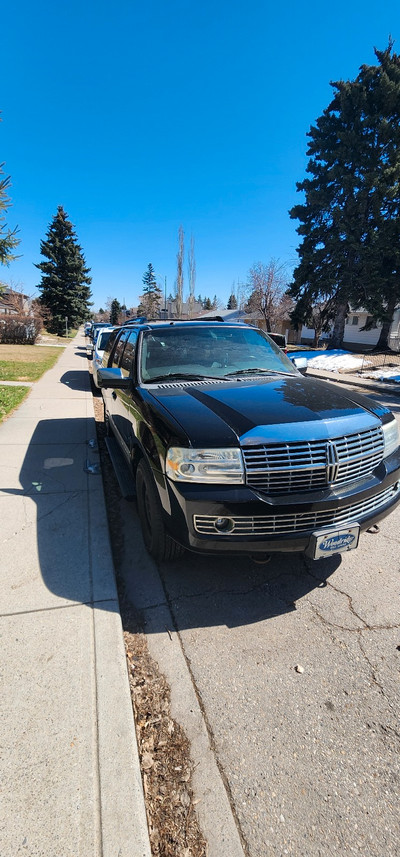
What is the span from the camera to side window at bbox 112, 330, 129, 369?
4.80m

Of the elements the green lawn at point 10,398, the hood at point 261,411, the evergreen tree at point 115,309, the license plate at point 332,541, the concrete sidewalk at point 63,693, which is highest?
the evergreen tree at point 115,309

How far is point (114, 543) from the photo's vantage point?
354 centimetres

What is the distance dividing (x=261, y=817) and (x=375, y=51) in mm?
36955

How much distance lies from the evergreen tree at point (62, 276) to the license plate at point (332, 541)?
4338cm

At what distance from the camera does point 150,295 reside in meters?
85.5

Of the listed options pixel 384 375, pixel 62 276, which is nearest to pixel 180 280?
pixel 62 276

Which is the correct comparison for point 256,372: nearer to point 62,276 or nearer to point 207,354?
point 207,354

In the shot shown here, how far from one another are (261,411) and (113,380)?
5.12 feet

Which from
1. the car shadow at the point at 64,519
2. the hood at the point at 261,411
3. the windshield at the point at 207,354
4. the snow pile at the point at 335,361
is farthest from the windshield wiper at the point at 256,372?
the snow pile at the point at 335,361

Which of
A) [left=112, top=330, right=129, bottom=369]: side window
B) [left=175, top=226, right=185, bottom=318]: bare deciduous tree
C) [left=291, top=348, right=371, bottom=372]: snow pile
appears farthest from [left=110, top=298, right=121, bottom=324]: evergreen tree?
[left=112, top=330, right=129, bottom=369]: side window

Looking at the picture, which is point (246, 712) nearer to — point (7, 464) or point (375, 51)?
point (7, 464)

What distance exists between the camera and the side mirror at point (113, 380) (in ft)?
11.3

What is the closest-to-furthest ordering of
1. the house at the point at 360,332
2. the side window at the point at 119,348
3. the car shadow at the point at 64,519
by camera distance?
1. the car shadow at the point at 64,519
2. the side window at the point at 119,348
3. the house at the point at 360,332

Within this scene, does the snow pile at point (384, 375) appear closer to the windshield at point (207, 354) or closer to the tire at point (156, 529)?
the windshield at point (207, 354)
